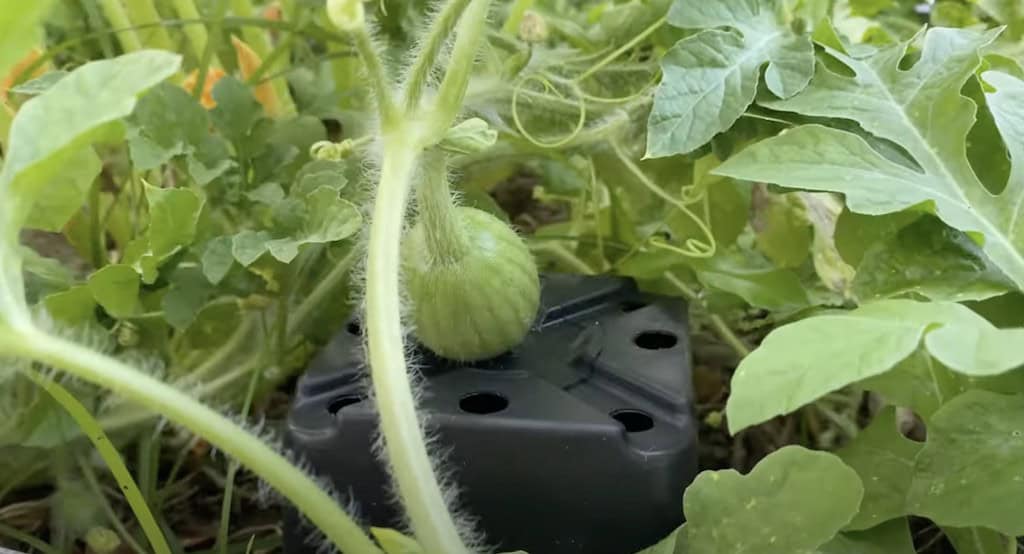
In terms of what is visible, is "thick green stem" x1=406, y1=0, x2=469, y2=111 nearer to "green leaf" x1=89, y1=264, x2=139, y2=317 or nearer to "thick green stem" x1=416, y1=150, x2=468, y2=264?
"thick green stem" x1=416, y1=150, x2=468, y2=264

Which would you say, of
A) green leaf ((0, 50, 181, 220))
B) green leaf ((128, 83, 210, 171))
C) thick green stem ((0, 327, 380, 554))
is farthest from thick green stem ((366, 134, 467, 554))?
green leaf ((128, 83, 210, 171))

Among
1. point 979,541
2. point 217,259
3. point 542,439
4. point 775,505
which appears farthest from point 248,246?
point 979,541

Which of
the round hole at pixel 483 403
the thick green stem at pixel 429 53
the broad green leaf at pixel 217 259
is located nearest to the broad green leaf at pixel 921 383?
the round hole at pixel 483 403

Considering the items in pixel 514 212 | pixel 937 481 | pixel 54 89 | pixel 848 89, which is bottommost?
pixel 514 212

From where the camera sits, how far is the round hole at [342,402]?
681mm

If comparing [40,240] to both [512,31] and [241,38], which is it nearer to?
[241,38]

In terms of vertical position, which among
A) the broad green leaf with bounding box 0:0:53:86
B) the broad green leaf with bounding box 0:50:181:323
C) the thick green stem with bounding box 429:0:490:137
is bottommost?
the thick green stem with bounding box 429:0:490:137

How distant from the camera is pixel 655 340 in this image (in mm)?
745

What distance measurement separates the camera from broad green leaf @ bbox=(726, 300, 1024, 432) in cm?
45

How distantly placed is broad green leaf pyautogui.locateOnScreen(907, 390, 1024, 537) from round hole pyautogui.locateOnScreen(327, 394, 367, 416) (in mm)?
344

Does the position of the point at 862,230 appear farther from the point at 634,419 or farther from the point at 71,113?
the point at 71,113

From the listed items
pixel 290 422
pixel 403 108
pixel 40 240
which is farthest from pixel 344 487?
pixel 40 240

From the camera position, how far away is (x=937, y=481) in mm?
576

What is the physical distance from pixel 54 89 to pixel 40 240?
2.31ft
